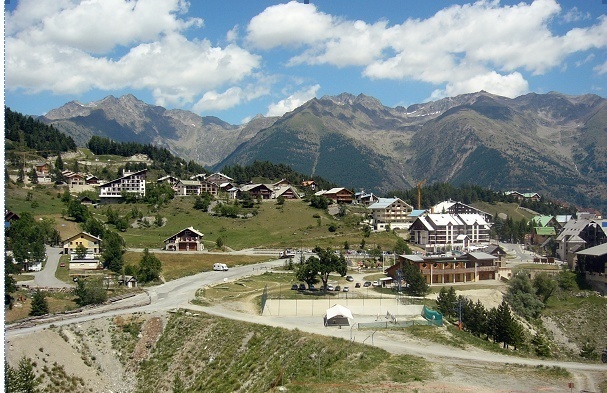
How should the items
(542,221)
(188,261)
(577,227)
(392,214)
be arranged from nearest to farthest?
(188,261)
(577,227)
(392,214)
(542,221)

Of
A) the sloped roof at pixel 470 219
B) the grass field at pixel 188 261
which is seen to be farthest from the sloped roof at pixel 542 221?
the grass field at pixel 188 261

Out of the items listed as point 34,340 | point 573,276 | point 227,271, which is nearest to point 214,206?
point 227,271

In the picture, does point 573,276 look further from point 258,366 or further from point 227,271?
point 258,366

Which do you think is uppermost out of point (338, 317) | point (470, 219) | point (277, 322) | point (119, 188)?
point (119, 188)

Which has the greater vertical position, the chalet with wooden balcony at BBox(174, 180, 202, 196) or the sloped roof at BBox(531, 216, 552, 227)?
the chalet with wooden balcony at BBox(174, 180, 202, 196)

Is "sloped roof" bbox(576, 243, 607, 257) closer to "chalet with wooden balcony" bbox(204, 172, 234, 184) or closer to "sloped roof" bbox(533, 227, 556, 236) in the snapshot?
"sloped roof" bbox(533, 227, 556, 236)

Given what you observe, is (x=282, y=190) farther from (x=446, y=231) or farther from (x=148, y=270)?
(x=148, y=270)

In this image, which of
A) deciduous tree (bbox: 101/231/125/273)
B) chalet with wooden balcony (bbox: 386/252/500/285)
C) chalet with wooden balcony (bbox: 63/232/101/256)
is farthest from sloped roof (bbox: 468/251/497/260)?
chalet with wooden balcony (bbox: 63/232/101/256)

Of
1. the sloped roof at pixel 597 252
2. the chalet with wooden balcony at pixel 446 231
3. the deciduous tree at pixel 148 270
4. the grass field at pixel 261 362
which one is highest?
the chalet with wooden balcony at pixel 446 231

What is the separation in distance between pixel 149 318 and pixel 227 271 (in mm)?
21229

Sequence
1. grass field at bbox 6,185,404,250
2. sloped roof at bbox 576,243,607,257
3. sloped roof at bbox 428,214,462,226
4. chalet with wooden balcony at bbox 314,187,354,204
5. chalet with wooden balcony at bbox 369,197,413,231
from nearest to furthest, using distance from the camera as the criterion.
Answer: sloped roof at bbox 576,243,607,257 → grass field at bbox 6,185,404,250 → sloped roof at bbox 428,214,462,226 → chalet with wooden balcony at bbox 369,197,413,231 → chalet with wooden balcony at bbox 314,187,354,204

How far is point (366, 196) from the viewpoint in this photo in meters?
127

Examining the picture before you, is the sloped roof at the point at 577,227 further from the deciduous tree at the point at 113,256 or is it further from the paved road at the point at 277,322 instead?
the deciduous tree at the point at 113,256

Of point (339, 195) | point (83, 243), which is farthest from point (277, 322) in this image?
point (339, 195)
